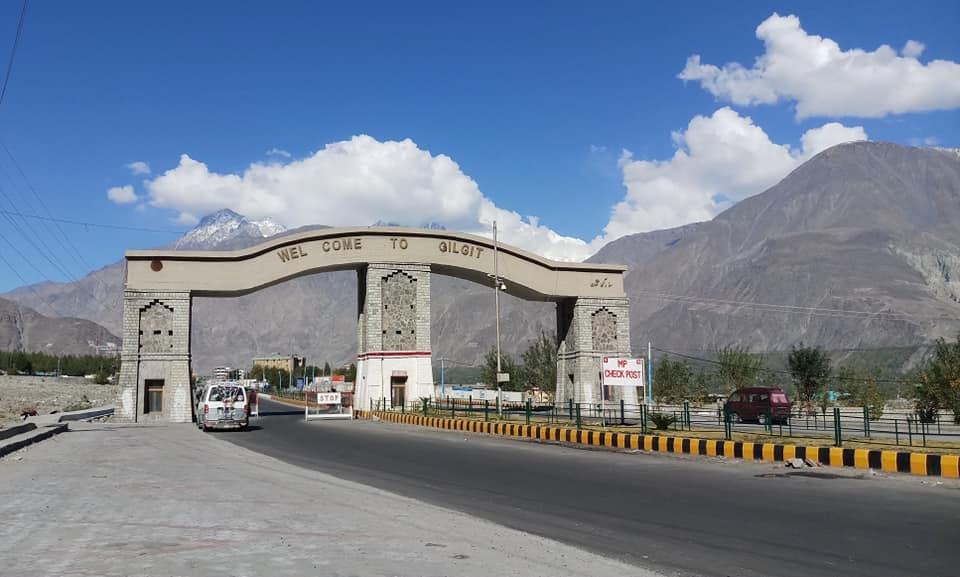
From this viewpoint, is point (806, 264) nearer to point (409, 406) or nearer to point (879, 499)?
point (409, 406)

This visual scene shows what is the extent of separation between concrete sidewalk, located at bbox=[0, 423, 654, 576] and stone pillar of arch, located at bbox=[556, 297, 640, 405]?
115ft

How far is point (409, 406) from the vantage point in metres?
44.7

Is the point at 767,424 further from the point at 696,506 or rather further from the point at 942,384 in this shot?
the point at 942,384

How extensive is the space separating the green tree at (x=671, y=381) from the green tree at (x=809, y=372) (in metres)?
8.15

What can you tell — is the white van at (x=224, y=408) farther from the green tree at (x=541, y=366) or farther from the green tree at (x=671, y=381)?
the green tree at (x=541, y=366)

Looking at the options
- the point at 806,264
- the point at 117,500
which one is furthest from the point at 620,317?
the point at 806,264

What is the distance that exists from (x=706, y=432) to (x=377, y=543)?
735 inches

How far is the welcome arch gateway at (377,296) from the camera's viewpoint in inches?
1642

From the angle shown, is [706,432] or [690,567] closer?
[690,567]

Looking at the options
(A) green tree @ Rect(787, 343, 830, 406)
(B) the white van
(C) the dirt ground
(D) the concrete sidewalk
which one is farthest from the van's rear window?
(A) green tree @ Rect(787, 343, 830, 406)

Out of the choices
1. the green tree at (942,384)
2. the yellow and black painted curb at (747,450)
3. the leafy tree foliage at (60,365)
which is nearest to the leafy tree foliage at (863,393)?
the green tree at (942,384)

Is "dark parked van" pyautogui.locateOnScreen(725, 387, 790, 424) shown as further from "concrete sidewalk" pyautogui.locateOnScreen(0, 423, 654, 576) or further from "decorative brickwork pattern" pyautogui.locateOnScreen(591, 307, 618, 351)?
"concrete sidewalk" pyautogui.locateOnScreen(0, 423, 654, 576)

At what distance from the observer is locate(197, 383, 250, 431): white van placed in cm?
3319

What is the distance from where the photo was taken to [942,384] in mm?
32312
